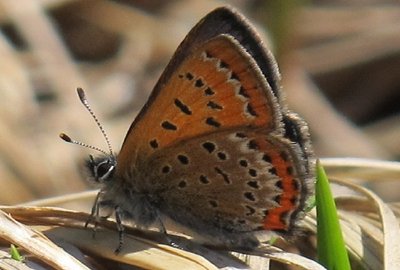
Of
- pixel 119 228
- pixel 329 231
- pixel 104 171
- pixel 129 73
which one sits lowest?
pixel 329 231

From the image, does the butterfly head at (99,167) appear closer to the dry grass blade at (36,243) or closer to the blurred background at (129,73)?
the dry grass blade at (36,243)

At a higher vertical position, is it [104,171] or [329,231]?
[104,171]

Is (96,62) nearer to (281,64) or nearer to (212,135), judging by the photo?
(281,64)

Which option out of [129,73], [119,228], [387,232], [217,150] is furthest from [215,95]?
[129,73]

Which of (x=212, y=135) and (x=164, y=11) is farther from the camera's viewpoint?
(x=164, y=11)

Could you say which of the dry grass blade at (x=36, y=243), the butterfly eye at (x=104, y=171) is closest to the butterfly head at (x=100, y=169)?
the butterfly eye at (x=104, y=171)

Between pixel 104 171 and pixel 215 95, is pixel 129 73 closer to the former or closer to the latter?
pixel 104 171

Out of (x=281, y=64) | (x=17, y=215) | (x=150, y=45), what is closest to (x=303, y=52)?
(x=281, y=64)
